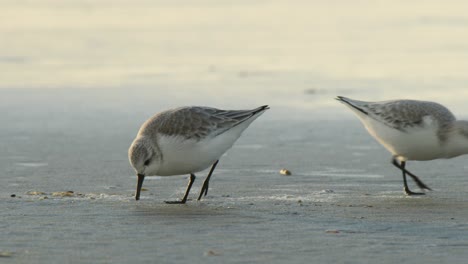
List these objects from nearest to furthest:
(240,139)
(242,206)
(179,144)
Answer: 1. (242,206)
2. (179,144)
3. (240,139)

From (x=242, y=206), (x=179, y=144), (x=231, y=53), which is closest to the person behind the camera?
(x=242, y=206)

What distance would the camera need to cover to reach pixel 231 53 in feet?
78.0

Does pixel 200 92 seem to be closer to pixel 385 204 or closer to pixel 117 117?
pixel 117 117

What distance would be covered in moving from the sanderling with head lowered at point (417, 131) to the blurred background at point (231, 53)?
4.88 metres

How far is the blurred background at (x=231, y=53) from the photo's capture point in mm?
17594

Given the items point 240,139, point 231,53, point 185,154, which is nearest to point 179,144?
point 185,154

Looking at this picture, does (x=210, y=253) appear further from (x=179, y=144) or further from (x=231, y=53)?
(x=231, y=53)

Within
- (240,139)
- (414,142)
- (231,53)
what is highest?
(414,142)

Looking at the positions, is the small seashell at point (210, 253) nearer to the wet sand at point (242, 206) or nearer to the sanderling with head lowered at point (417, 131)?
the wet sand at point (242, 206)

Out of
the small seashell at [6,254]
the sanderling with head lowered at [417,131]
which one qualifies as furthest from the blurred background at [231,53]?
the small seashell at [6,254]

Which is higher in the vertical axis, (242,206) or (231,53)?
(242,206)

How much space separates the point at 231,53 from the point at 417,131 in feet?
44.4

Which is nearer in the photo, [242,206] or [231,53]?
[242,206]

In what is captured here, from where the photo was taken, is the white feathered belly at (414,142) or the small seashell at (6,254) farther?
the white feathered belly at (414,142)
